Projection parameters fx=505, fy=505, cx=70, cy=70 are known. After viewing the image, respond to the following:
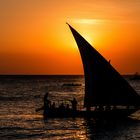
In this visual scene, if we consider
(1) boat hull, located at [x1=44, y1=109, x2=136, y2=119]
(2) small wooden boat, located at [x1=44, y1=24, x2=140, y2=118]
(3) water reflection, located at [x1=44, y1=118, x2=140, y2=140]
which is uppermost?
(2) small wooden boat, located at [x1=44, y1=24, x2=140, y2=118]

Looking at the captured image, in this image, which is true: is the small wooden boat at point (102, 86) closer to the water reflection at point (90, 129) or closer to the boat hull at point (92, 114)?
the boat hull at point (92, 114)

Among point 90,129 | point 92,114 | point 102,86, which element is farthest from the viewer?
point 102,86

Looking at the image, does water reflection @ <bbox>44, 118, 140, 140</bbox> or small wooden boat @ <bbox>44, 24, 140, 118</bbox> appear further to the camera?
small wooden boat @ <bbox>44, 24, 140, 118</bbox>

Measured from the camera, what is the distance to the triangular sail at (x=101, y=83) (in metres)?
37.6

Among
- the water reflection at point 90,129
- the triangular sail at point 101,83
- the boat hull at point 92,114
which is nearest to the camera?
the water reflection at point 90,129

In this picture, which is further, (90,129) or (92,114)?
(92,114)

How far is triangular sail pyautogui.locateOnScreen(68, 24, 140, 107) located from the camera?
3762 centimetres

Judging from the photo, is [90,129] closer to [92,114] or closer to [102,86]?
[92,114]

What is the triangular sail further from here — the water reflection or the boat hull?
the water reflection

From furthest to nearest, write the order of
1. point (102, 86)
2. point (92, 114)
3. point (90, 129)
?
point (102, 86)
point (92, 114)
point (90, 129)

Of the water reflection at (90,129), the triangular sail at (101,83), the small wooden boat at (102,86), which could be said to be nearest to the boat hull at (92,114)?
the small wooden boat at (102,86)

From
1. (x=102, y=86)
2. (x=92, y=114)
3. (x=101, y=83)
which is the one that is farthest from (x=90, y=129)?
(x=101, y=83)

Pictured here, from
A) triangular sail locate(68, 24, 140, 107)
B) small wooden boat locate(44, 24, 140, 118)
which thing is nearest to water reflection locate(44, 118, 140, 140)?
small wooden boat locate(44, 24, 140, 118)

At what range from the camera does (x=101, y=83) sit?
38594 millimetres
